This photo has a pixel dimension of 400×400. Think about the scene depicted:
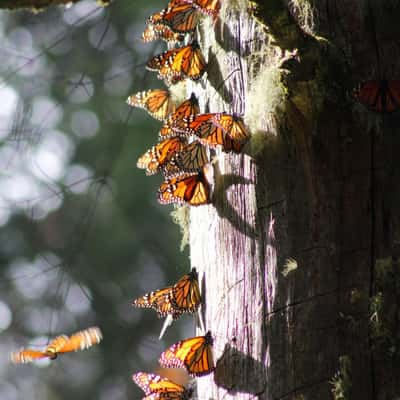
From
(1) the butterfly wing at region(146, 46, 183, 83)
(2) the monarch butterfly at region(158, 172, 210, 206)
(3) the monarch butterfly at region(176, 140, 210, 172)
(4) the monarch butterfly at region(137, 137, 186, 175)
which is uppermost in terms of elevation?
(1) the butterfly wing at region(146, 46, 183, 83)

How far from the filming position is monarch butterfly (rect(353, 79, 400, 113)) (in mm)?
1983

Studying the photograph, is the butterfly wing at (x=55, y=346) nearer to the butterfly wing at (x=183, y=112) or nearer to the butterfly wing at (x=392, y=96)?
the butterfly wing at (x=183, y=112)

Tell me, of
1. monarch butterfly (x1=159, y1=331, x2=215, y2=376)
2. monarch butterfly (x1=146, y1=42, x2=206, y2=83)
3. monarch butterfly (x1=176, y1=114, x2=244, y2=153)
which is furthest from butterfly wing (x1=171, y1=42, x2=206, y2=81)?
monarch butterfly (x1=159, y1=331, x2=215, y2=376)

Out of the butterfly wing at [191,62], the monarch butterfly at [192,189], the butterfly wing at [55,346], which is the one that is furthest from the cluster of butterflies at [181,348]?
the butterfly wing at [191,62]

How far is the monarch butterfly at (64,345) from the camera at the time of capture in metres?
2.85

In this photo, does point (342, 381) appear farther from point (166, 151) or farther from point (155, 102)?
point (155, 102)

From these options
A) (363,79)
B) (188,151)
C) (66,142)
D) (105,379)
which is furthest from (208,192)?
(105,379)

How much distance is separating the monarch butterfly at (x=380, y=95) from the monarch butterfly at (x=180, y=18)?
2.25 feet

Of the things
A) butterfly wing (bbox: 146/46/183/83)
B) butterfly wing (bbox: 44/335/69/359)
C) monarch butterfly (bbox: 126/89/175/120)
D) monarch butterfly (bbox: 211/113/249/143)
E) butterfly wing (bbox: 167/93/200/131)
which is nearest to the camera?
monarch butterfly (bbox: 211/113/249/143)

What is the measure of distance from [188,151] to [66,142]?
5.71 meters

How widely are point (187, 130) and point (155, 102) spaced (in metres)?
0.66

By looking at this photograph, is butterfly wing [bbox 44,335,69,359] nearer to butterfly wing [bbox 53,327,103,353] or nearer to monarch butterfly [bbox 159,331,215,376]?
butterfly wing [bbox 53,327,103,353]

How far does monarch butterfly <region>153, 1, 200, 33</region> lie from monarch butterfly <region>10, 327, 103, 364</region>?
1.20 metres

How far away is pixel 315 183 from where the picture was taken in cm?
200
